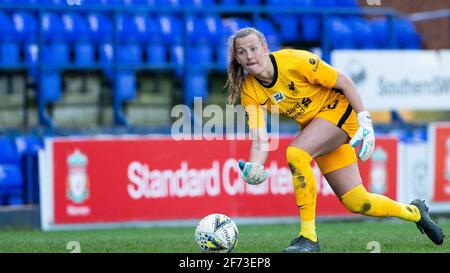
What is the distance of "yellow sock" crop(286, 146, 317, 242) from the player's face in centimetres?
64

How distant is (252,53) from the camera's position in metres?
7.41

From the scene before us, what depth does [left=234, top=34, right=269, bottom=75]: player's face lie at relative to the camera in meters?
7.40

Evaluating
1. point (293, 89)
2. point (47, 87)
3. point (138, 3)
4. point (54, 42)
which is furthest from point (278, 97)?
point (138, 3)

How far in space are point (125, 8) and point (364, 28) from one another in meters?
4.27

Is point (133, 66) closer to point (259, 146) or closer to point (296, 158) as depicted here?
point (259, 146)

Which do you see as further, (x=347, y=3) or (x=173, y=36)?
(x=347, y=3)

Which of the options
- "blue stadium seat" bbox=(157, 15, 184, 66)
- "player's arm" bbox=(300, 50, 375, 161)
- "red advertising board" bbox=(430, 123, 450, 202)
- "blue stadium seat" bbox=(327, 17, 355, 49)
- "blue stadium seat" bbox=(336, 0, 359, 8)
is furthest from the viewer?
"blue stadium seat" bbox=(336, 0, 359, 8)

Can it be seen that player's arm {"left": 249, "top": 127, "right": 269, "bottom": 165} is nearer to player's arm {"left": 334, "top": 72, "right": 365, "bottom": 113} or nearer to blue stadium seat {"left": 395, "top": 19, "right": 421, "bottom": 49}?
player's arm {"left": 334, "top": 72, "right": 365, "bottom": 113}

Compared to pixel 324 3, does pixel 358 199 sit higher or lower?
lower

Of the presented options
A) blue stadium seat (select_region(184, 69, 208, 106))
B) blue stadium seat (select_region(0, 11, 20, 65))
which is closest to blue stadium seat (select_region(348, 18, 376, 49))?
blue stadium seat (select_region(184, 69, 208, 106))

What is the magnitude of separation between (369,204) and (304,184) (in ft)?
2.13

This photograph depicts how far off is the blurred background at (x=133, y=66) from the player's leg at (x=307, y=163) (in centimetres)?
658

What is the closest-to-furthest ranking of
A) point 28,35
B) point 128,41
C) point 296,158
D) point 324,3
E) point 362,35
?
point 296,158
point 28,35
point 128,41
point 362,35
point 324,3

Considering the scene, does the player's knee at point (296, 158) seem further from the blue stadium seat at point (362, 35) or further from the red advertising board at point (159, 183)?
the blue stadium seat at point (362, 35)
